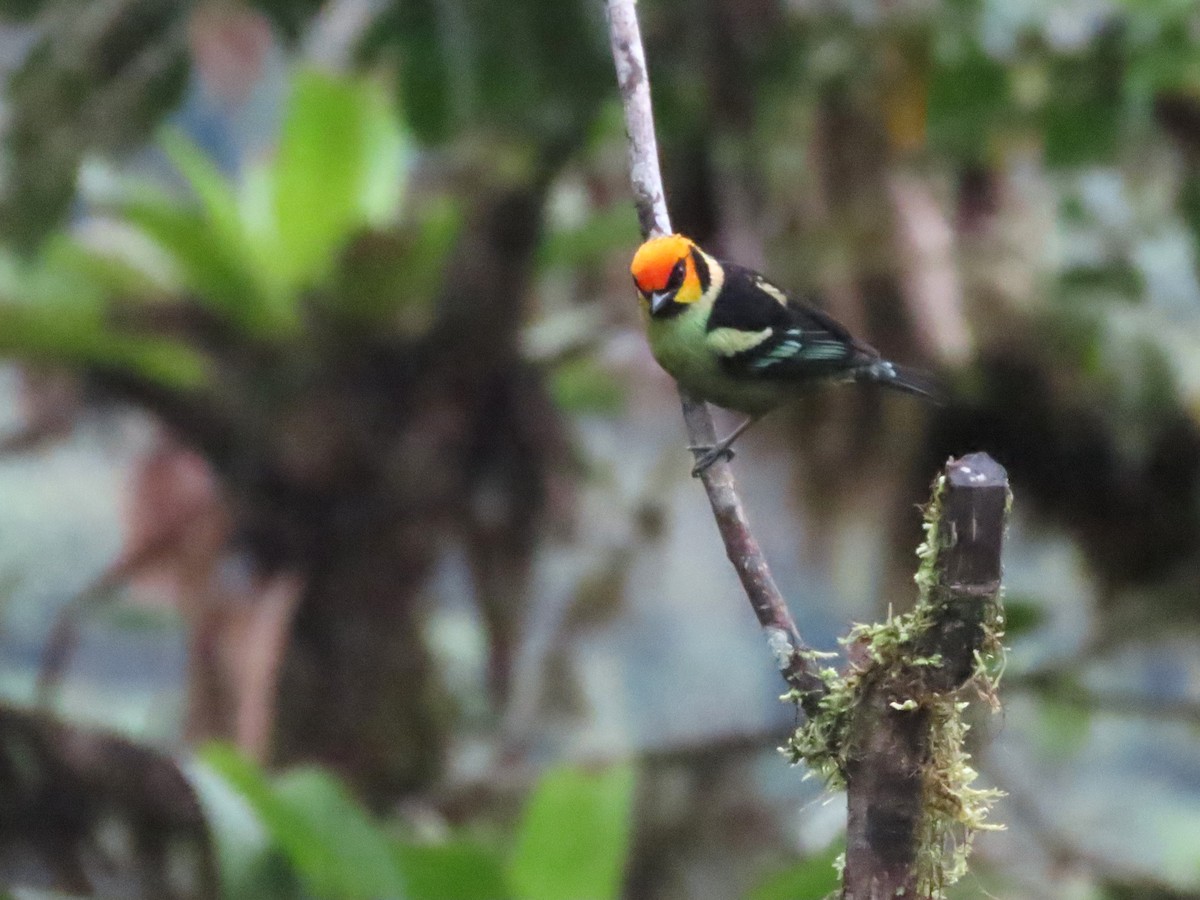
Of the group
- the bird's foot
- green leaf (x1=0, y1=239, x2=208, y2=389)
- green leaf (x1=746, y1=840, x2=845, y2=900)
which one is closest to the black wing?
the bird's foot

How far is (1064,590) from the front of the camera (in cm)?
390

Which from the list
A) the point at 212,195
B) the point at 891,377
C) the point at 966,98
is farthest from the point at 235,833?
the point at 966,98

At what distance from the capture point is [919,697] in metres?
0.77

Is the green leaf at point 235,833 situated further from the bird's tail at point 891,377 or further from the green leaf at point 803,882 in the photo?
the bird's tail at point 891,377

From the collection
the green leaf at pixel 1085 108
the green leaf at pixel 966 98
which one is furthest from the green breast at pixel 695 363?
the green leaf at pixel 1085 108

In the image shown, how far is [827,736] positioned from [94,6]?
2199mm

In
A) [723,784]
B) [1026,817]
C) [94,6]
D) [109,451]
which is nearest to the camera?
[94,6]

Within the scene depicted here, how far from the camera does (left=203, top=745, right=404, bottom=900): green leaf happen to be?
2.07 meters

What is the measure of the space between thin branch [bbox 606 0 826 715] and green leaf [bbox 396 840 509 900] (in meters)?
1.17

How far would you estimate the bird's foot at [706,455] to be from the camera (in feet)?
3.52

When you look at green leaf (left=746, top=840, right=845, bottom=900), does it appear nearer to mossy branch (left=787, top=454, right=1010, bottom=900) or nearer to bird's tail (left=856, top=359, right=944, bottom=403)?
bird's tail (left=856, top=359, right=944, bottom=403)

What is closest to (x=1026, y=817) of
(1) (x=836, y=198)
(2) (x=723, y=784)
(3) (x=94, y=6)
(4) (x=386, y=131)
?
(2) (x=723, y=784)

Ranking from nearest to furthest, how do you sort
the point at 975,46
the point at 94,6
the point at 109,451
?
the point at 94,6 → the point at 975,46 → the point at 109,451

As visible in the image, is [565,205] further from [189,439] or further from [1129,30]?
[1129,30]
